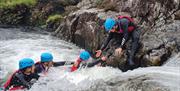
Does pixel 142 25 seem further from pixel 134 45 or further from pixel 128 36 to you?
pixel 134 45

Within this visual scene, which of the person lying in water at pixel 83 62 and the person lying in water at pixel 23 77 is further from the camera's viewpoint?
the person lying in water at pixel 83 62

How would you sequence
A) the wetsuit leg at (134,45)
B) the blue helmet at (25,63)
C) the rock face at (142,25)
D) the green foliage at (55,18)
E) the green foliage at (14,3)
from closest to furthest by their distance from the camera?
the blue helmet at (25,63) → the rock face at (142,25) → the wetsuit leg at (134,45) → the green foliage at (55,18) → the green foliage at (14,3)

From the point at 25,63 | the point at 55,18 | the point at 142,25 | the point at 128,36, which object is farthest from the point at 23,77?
the point at 55,18

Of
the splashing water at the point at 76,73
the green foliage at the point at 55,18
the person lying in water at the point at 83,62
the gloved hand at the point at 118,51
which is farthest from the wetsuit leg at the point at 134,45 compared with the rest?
the green foliage at the point at 55,18

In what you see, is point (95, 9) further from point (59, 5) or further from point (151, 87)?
point (151, 87)

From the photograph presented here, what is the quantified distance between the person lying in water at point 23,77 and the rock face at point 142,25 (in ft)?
10.7

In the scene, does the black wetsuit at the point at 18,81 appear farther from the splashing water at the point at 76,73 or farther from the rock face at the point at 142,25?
the rock face at the point at 142,25

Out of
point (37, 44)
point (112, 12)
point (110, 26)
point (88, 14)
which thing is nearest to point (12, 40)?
point (37, 44)

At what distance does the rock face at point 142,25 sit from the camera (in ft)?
40.2

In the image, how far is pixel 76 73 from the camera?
1231 cm

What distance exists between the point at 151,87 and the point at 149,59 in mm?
3801

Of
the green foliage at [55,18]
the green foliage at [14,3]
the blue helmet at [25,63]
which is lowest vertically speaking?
the green foliage at [55,18]

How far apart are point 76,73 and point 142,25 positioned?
3010mm

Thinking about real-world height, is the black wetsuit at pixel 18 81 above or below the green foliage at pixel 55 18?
above
